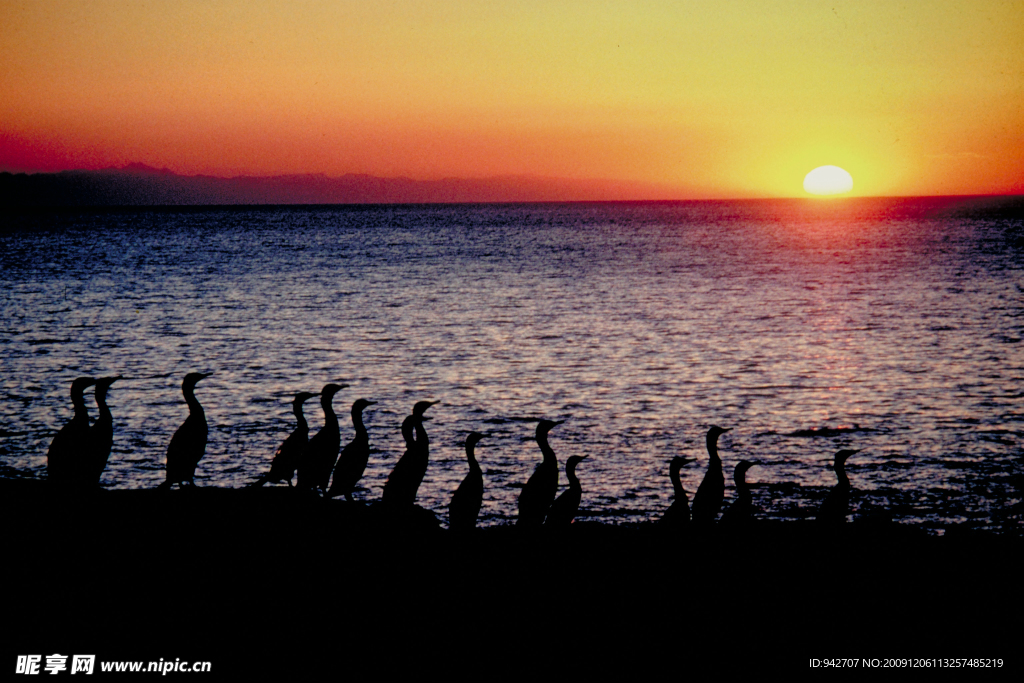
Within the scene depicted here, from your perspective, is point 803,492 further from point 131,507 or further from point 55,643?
point 55,643

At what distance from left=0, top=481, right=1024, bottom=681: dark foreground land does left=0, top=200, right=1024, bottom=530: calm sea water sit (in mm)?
4277

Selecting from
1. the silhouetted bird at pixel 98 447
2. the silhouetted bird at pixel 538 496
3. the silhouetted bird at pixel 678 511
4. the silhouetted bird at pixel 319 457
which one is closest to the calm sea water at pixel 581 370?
the silhouetted bird at pixel 678 511

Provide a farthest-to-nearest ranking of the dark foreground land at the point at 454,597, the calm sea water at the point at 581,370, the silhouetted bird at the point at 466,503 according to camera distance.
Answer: the calm sea water at the point at 581,370
the silhouetted bird at the point at 466,503
the dark foreground land at the point at 454,597

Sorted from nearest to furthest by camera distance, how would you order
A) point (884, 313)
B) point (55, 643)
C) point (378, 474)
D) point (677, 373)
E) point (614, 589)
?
1. point (55, 643)
2. point (614, 589)
3. point (378, 474)
4. point (677, 373)
5. point (884, 313)

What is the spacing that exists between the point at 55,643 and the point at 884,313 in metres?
41.6

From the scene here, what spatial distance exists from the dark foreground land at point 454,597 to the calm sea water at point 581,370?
14.0ft

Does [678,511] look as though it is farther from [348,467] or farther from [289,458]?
[289,458]

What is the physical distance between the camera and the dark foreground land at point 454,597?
7355 millimetres

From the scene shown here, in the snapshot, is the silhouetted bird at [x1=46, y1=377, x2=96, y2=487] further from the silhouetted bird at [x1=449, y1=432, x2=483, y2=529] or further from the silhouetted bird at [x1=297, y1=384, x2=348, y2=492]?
the silhouetted bird at [x1=449, y1=432, x2=483, y2=529]

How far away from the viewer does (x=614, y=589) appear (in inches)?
354

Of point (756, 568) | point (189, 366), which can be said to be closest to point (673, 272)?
point (189, 366)

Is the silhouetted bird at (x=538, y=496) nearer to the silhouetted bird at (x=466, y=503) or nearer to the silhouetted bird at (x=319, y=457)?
the silhouetted bird at (x=466, y=503)

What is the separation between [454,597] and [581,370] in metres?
19.1

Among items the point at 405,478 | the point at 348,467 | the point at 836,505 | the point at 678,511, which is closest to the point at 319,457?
the point at 348,467
